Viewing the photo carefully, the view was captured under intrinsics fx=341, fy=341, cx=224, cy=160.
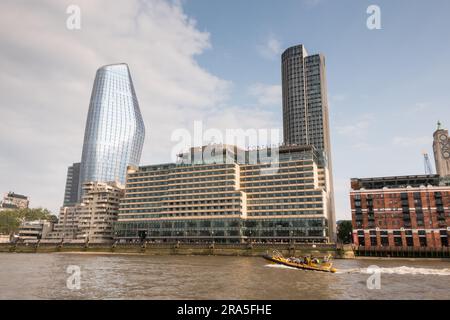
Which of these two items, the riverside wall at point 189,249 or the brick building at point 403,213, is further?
the brick building at point 403,213

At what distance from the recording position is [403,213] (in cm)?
13400

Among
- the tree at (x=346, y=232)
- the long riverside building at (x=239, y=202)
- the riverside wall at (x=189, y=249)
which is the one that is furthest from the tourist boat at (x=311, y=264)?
the tree at (x=346, y=232)

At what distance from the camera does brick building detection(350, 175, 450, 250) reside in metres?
129

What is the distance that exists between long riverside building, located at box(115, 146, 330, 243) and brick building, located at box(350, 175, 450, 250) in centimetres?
2243

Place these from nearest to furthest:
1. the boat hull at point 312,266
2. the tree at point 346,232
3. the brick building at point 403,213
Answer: the boat hull at point 312,266, the brick building at point 403,213, the tree at point 346,232

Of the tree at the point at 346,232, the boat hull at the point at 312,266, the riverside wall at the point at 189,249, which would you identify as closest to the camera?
the boat hull at the point at 312,266

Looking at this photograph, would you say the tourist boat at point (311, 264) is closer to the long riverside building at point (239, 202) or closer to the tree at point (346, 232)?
the long riverside building at point (239, 202)

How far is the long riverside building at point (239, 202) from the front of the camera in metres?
164

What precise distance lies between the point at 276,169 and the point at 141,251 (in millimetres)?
76768

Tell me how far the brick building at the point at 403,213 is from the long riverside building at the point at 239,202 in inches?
883

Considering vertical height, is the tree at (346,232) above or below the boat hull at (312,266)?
above

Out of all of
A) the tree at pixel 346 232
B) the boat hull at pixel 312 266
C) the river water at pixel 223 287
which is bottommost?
the river water at pixel 223 287

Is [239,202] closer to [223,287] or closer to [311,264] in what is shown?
[311,264]
